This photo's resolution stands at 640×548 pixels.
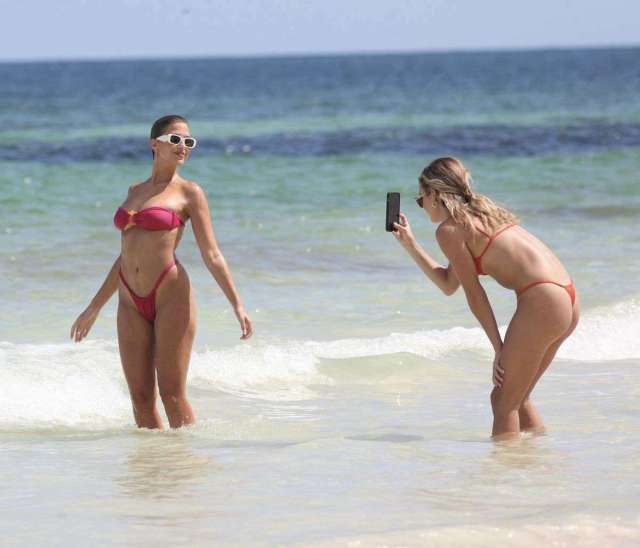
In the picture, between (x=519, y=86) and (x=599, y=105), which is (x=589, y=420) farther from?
(x=519, y=86)

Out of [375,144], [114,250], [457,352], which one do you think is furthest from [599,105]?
[457,352]

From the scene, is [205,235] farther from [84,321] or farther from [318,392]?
[318,392]

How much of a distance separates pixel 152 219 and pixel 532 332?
5.89ft

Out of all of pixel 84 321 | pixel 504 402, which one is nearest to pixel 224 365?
pixel 84 321

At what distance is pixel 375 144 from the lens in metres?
28.6

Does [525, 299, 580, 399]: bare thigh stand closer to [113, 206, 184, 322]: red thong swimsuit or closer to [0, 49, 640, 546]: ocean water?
[0, 49, 640, 546]: ocean water

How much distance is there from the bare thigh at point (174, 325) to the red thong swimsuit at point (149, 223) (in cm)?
3

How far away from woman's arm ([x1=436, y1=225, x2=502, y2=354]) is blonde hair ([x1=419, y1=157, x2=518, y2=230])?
8cm

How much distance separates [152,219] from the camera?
A: 219 inches

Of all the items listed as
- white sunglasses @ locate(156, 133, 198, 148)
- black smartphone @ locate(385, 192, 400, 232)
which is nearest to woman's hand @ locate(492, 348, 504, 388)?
black smartphone @ locate(385, 192, 400, 232)

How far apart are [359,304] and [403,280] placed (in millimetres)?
1058

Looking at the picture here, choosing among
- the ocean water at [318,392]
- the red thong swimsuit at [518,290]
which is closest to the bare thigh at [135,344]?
the ocean water at [318,392]

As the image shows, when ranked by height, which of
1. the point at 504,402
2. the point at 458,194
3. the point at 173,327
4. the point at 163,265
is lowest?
the point at 504,402

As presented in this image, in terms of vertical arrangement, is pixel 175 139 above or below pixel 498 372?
above
